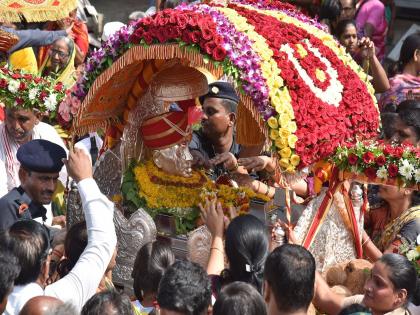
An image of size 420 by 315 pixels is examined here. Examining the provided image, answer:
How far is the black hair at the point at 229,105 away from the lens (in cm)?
833

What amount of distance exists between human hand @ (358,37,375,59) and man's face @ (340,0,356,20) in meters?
1.81

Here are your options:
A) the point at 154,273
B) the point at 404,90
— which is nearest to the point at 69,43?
the point at 404,90

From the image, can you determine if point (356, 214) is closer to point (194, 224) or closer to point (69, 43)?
point (194, 224)

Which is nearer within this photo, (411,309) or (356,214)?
(411,309)

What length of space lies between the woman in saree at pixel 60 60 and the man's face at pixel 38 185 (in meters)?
3.63

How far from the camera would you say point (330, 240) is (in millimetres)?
7449

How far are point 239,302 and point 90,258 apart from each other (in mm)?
1023

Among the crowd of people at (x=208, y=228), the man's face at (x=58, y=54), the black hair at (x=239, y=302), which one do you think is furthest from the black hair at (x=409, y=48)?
the black hair at (x=239, y=302)

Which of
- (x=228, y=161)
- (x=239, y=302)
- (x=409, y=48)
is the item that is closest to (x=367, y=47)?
(x=409, y=48)

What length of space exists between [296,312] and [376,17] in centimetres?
751

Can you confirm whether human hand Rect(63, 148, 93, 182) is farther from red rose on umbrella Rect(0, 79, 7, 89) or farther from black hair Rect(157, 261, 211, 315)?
red rose on umbrella Rect(0, 79, 7, 89)

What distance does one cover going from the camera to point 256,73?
7016 millimetres

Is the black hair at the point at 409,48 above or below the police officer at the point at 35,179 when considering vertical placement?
below

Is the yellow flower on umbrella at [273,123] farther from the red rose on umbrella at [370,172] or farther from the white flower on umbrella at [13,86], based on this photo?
the white flower on umbrella at [13,86]
